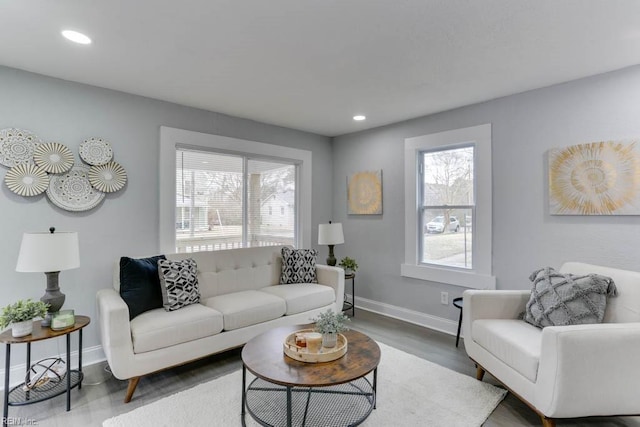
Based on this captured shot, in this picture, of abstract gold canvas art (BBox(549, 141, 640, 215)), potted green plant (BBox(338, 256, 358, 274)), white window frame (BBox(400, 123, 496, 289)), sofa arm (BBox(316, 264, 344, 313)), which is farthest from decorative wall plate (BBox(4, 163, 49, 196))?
abstract gold canvas art (BBox(549, 141, 640, 215))

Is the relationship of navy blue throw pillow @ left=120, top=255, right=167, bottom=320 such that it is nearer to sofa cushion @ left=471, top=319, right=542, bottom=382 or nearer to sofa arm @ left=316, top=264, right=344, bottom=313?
sofa arm @ left=316, top=264, right=344, bottom=313

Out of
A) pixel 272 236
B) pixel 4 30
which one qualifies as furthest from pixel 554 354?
pixel 4 30

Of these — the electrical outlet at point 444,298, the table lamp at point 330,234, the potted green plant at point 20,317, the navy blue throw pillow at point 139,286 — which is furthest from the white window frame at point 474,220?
the potted green plant at point 20,317

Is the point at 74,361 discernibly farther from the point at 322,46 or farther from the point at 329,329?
the point at 322,46

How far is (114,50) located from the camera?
2.27 meters

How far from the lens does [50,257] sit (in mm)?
2219

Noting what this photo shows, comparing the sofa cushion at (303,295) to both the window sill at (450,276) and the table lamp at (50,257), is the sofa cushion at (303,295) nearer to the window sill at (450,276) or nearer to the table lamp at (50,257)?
the window sill at (450,276)

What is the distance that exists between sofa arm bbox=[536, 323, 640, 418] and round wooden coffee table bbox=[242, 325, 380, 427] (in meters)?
0.95

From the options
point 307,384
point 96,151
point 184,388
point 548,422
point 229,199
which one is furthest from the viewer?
point 229,199

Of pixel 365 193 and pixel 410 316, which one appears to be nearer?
pixel 410 316

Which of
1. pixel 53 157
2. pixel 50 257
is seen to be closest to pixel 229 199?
pixel 53 157

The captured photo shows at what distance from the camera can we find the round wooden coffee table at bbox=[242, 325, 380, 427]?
1765 millimetres

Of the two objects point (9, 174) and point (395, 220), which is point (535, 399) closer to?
point (395, 220)

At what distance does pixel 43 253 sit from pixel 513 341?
3146mm
